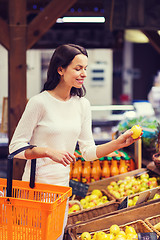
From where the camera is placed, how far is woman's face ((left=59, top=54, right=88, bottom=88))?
239 cm

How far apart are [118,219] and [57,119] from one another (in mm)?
A: 1069

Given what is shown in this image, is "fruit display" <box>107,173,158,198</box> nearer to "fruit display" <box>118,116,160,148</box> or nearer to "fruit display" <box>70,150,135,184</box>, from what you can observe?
"fruit display" <box>70,150,135,184</box>

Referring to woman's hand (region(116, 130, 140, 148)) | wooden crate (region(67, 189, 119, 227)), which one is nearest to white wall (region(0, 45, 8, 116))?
wooden crate (region(67, 189, 119, 227))

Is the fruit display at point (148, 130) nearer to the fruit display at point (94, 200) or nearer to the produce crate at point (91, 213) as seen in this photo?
the fruit display at point (94, 200)

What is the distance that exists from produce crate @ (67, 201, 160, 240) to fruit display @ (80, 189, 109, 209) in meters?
0.47

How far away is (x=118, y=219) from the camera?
9.85ft

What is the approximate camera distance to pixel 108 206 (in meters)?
3.38

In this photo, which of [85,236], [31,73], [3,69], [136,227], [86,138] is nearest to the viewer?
[86,138]

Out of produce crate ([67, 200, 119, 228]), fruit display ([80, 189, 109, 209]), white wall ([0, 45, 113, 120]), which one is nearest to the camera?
produce crate ([67, 200, 119, 228])

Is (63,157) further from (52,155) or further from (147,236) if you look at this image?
(147,236)

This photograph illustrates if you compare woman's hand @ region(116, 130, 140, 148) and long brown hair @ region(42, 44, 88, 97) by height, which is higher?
long brown hair @ region(42, 44, 88, 97)

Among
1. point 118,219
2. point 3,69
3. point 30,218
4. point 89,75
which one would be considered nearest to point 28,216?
point 30,218

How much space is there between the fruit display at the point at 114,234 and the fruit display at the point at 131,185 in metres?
0.75

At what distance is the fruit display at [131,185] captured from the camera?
12.0ft
